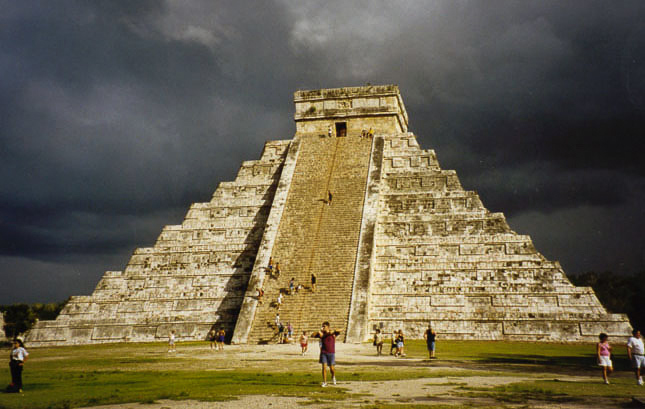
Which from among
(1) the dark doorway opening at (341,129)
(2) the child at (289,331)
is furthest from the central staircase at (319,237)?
(1) the dark doorway opening at (341,129)

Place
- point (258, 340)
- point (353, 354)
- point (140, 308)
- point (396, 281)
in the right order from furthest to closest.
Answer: point (140, 308) < point (396, 281) < point (258, 340) < point (353, 354)

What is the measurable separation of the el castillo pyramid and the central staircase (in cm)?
6

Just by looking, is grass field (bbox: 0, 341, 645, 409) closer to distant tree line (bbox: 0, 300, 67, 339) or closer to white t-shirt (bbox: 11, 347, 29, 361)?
white t-shirt (bbox: 11, 347, 29, 361)

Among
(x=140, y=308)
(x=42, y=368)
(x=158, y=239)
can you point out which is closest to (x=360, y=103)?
(x=158, y=239)

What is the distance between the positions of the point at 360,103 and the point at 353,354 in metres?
18.3

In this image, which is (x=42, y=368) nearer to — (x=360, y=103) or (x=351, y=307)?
(x=351, y=307)

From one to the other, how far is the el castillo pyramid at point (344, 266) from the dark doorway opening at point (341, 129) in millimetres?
1738

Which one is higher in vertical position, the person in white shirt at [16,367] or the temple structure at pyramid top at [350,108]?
the temple structure at pyramid top at [350,108]

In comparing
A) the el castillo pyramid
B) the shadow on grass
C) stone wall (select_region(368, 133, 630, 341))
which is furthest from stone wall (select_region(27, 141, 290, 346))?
the shadow on grass

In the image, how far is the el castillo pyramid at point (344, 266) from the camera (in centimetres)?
2105

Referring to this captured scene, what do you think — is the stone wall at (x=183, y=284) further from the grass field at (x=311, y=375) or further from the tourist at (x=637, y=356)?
the tourist at (x=637, y=356)

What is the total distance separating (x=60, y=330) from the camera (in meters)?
24.3

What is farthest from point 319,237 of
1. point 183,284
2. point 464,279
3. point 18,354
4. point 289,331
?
point 18,354

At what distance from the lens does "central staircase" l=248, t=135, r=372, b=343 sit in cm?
2098
